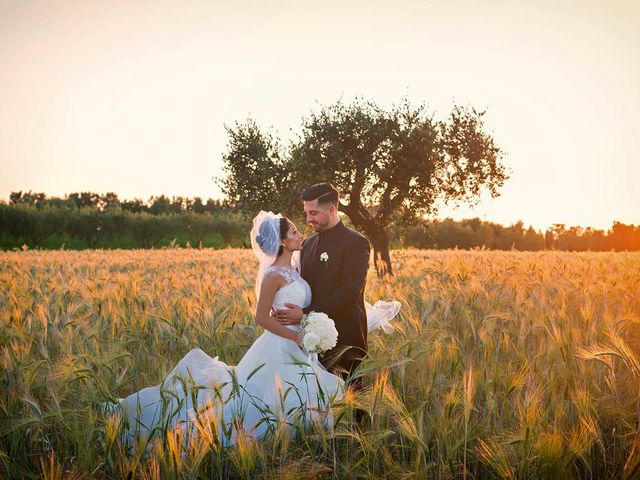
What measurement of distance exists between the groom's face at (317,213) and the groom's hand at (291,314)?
0.74 metres

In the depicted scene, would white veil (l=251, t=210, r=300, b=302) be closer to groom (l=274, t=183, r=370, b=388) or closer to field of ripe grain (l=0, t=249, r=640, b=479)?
groom (l=274, t=183, r=370, b=388)

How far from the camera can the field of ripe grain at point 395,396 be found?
338cm

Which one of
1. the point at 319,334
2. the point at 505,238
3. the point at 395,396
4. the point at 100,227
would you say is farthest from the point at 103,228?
the point at 395,396

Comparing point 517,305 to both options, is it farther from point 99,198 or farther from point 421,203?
point 99,198

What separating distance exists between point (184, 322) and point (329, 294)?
7.41 feet

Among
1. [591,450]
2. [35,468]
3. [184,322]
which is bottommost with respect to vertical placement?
[35,468]

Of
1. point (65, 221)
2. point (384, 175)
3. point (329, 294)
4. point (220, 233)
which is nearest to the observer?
point (329, 294)

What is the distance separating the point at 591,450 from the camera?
387cm

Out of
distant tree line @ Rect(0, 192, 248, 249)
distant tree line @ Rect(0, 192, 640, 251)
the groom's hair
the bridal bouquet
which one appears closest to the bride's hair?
the groom's hair

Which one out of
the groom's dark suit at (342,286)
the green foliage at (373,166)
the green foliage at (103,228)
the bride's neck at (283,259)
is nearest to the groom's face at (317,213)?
the groom's dark suit at (342,286)

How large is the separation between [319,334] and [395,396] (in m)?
0.85

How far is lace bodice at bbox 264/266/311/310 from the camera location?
4738 millimetres

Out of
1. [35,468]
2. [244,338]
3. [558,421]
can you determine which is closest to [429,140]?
[244,338]

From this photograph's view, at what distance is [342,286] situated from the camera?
15.6 feet
